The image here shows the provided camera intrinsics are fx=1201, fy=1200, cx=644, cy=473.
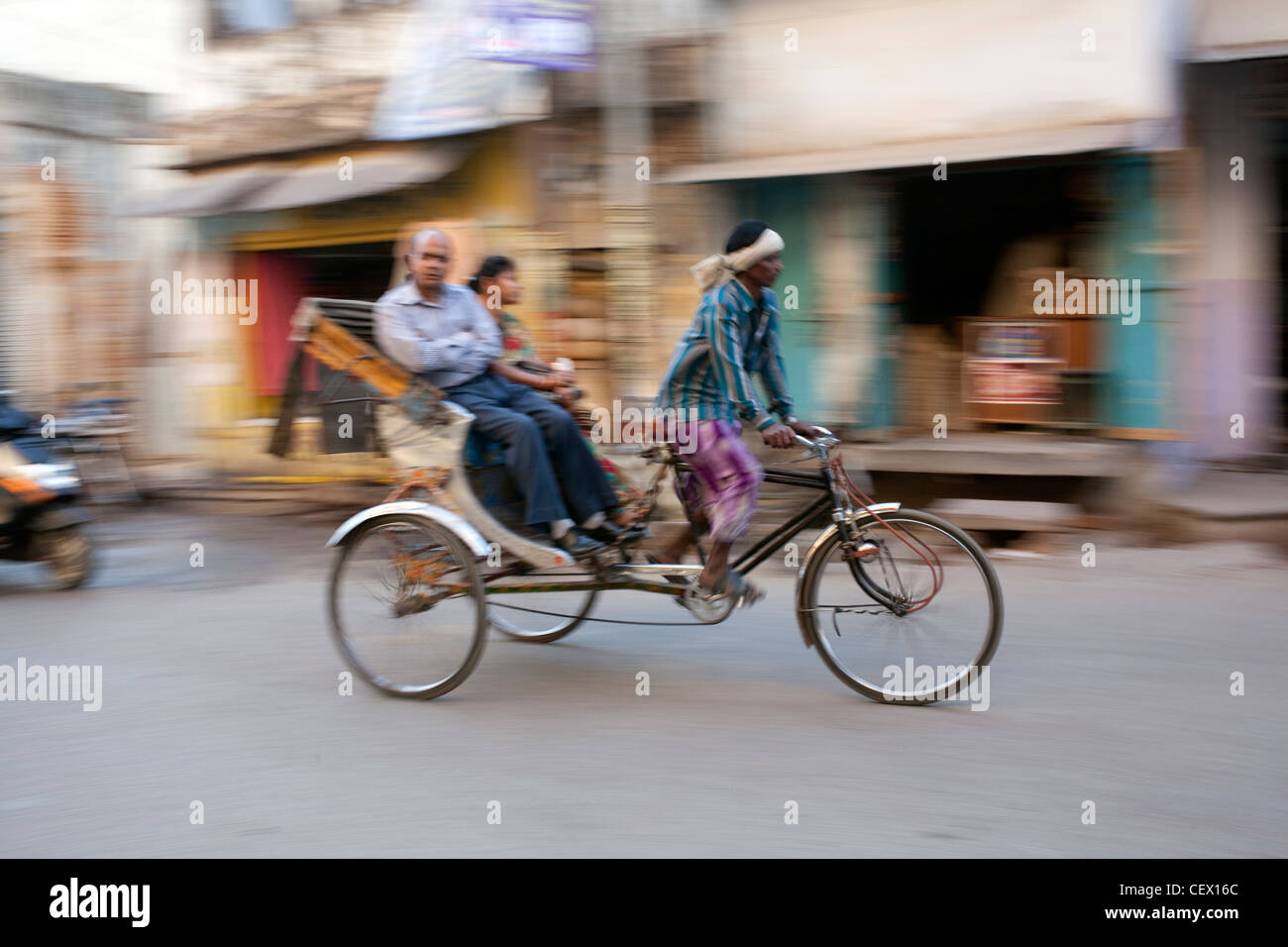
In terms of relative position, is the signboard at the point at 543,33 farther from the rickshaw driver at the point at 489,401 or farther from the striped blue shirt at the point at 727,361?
the striped blue shirt at the point at 727,361

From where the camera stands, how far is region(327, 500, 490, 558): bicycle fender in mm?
4719

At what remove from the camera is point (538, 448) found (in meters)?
4.84

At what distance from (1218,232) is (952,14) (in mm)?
2545

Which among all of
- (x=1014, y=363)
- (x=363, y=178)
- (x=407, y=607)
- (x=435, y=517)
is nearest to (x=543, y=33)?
(x=363, y=178)

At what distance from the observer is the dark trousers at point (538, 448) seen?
483cm

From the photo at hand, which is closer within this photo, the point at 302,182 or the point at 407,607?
the point at 407,607

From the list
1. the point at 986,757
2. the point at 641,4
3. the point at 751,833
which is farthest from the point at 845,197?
the point at 751,833

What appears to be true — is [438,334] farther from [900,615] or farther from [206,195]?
[206,195]

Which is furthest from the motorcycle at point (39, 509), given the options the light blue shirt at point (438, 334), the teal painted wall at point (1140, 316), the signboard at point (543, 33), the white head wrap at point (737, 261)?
the teal painted wall at point (1140, 316)

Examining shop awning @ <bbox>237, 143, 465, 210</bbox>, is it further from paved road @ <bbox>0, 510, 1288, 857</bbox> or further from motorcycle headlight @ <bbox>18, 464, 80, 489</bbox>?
paved road @ <bbox>0, 510, 1288, 857</bbox>

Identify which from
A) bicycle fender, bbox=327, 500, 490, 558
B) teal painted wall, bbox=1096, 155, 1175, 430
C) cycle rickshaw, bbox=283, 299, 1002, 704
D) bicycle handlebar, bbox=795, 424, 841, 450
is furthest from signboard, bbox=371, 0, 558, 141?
bicycle handlebar, bbox=795, 424, 841, 450

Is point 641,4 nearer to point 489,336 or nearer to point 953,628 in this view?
point 489,336

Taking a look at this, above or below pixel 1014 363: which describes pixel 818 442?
below

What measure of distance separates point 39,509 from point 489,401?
3.87m
